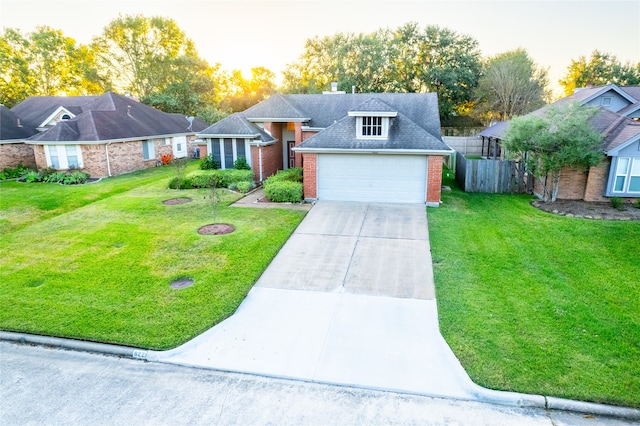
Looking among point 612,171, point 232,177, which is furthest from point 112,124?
point 612,171

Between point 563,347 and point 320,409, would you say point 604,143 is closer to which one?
point 563,347

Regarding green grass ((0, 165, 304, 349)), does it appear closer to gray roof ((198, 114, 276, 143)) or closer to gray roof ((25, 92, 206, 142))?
gray roof ((198, 114, 276, 143))

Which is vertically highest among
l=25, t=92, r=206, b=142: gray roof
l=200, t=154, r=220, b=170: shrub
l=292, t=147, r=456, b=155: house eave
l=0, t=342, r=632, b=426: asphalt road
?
l=25, t=92, r=206, b=142: gray roof

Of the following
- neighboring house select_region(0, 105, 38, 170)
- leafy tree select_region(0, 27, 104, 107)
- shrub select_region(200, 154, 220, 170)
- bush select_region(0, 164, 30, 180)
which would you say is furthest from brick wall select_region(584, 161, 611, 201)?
leafy tree select_region(0, 27, 104, 107)

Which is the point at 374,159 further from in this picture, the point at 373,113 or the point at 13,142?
the point at 13,142

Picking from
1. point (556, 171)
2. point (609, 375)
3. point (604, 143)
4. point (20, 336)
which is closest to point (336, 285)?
point (609, 375)
